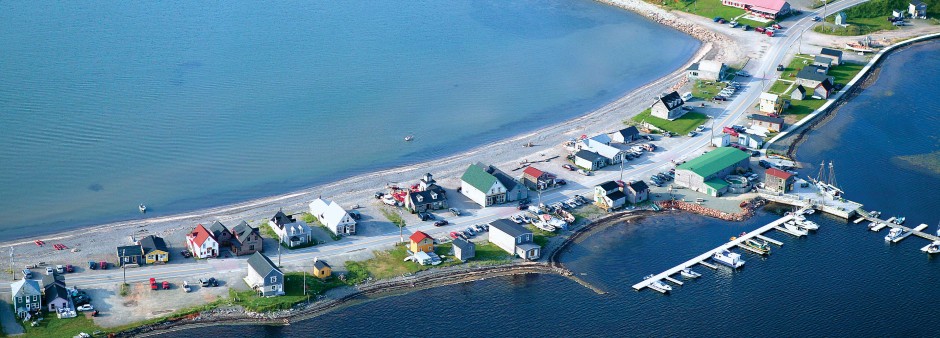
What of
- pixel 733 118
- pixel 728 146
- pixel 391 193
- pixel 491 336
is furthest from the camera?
pixel 733 118

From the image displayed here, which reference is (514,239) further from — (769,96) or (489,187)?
(769,96)

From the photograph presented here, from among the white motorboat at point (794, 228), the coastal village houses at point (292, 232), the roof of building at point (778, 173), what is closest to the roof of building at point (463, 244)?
the coastal village houses at point (292, 232)

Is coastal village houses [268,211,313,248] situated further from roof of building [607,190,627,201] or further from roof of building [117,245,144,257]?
roof of building [607,190,627,201]

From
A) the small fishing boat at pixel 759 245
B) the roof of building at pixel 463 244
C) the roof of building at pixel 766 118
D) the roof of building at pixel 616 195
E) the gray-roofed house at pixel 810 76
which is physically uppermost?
the gray-roofed house at pixel 810 76

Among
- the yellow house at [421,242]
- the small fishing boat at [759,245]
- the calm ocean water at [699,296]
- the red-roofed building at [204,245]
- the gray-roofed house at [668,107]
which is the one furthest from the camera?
the gray-roofed house at [668,107]

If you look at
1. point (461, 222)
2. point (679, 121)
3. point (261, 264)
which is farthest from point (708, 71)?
point (261, 264)

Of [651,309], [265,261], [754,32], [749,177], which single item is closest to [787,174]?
[749,177]

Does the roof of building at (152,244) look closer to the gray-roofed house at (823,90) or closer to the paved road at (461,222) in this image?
the paved road at (461,222)

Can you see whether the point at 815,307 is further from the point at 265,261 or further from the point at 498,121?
the point at 498,121
